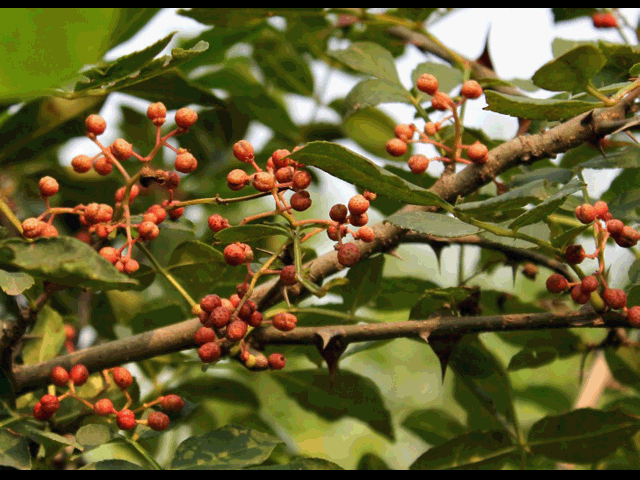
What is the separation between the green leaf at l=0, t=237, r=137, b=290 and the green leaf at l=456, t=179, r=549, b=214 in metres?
0.48

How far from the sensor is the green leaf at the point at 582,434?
1423 millimetres

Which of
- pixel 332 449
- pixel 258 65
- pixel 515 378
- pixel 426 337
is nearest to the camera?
pixel 426 337

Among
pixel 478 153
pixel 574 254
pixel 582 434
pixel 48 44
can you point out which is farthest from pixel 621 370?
pixel 48 44

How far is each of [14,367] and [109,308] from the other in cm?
68

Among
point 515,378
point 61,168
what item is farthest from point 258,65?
point 515,378

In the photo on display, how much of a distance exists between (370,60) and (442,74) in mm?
171

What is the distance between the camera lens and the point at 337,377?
1572 millimetres

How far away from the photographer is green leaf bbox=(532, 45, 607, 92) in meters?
0.98

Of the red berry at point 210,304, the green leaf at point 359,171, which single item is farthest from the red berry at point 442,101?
the red berry at point 210,304

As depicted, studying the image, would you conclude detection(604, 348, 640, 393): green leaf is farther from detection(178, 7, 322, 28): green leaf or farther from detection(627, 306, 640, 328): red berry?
detection(178, 7, 322, 28): green leaf

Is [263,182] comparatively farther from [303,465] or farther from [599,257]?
[599,257]

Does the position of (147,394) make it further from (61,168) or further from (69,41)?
(69,41)

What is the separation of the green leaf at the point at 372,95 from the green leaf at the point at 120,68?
0.48 metres

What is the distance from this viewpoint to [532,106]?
984mm
